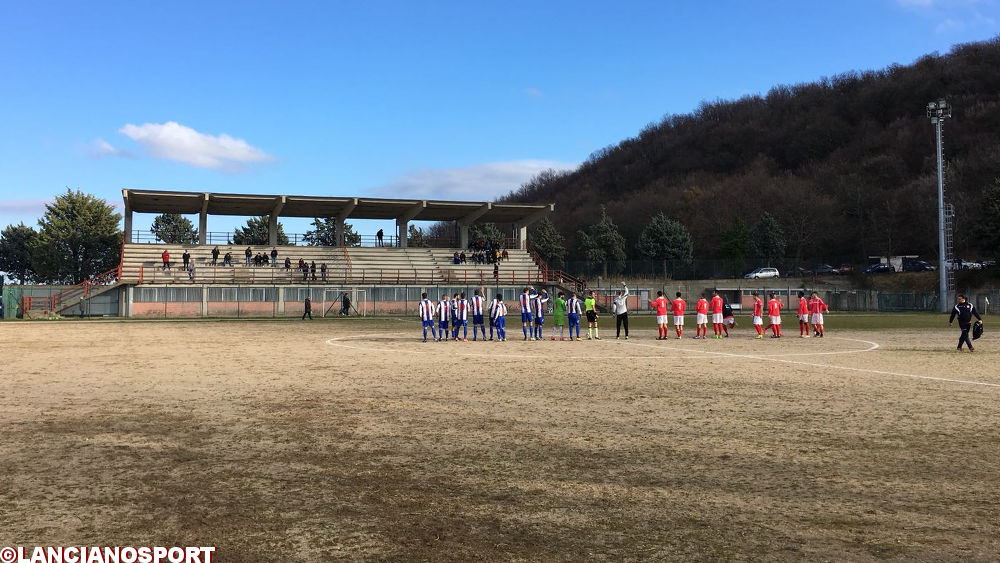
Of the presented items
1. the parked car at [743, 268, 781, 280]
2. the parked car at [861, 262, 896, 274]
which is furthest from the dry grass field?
the parked car at [861, 262, 896, 274]

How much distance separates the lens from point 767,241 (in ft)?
285

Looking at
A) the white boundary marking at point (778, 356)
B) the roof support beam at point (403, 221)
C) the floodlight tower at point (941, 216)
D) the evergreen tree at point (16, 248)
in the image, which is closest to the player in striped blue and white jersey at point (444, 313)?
the white boundary marking at point (778, 356)

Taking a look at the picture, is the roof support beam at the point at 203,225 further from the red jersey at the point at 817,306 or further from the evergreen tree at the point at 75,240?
the red jersey at the point at 817,306

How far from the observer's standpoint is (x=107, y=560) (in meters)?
4.95

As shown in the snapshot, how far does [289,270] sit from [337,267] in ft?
15.6

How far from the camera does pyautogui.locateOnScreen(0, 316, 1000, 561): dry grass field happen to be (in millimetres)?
5285

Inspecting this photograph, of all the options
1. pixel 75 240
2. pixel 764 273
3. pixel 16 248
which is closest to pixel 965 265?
pixel 764 273

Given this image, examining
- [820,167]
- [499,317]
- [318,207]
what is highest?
[820,167]

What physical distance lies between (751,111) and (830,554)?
16946cm

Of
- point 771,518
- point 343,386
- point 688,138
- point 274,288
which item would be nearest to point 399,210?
point 274,288

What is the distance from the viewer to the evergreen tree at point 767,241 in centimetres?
8638

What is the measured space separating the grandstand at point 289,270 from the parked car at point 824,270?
29.3 m

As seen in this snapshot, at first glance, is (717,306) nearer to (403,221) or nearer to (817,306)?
(817,306)

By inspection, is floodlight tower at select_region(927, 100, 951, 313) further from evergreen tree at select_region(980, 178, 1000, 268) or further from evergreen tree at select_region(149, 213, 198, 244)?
evergreen tree at select_region(149, 213, 198, 244)
